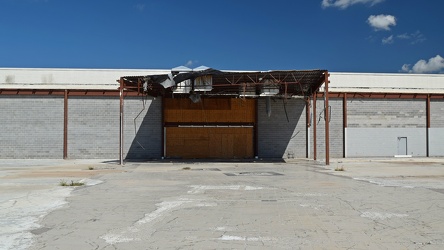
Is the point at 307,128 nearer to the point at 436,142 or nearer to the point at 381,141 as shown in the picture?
the point at 381,141

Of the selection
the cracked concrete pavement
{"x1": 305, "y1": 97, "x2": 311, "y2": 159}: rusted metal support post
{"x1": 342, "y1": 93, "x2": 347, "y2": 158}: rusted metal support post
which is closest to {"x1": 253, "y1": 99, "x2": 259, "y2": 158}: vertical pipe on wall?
{"x1": 305, "y1": 97, "x2": 311, "y2": 159}: rusted metal support post

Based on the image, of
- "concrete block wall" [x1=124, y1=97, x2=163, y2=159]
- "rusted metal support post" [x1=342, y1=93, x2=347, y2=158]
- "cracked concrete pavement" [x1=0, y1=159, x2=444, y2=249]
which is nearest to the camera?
"cracked concrete pavement" [x1=0, y1=159, x2=444, y2=249]

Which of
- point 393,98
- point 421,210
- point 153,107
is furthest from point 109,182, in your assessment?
point 393,98

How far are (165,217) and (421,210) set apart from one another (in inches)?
235

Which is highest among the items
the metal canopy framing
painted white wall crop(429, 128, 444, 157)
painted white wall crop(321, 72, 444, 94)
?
painted white wall crop(321, 72, 444, 94)

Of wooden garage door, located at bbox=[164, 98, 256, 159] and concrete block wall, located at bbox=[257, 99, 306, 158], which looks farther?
concrete block wall, located at bbox=[257, 99, 306, 158]

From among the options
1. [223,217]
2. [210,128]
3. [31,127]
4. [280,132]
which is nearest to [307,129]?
[280,132]

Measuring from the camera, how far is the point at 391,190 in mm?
14148

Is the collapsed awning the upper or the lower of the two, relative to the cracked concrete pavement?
upper

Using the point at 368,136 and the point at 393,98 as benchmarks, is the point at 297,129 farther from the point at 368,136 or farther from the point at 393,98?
the point at 393,98

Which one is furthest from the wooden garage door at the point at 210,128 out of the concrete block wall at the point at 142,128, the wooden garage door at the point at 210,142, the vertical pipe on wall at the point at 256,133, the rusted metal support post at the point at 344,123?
the rusted metal support post at the point at 344,123

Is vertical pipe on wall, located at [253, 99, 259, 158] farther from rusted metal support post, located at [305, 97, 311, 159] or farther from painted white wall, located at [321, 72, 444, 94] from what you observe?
painted white wall, located at [321, 72, 444, 94]

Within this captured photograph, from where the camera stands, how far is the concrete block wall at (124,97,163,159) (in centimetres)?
3541

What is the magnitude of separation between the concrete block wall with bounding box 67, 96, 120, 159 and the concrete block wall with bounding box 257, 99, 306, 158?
1190 cm
